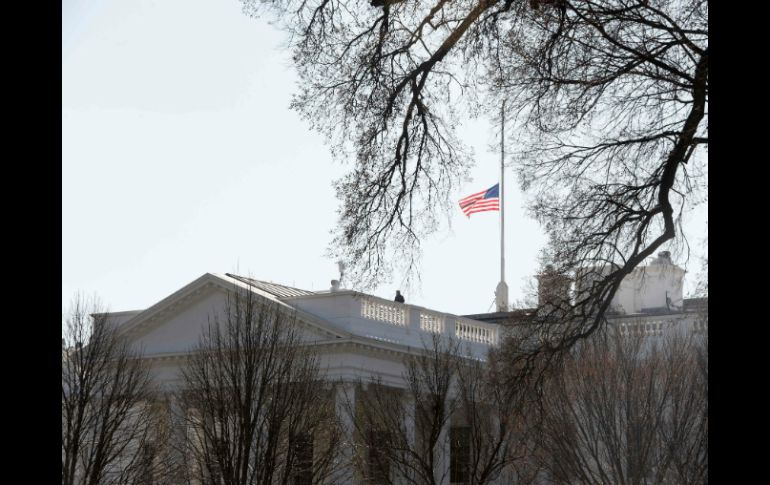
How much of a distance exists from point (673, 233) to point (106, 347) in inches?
1027

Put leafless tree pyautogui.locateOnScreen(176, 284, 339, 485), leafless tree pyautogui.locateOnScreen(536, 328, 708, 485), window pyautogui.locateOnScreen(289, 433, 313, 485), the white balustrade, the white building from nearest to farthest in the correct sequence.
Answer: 1. leafless tree pyautogui.locateOnScreen(536, 328, 708, 485)
2. leafless tree pyautogui.locateOnScreen(176, 284, 339, 485)
3. window pyautogui.locateOnScreen(289, 433, 313, 485)
4. the white building
5. the white balustrade

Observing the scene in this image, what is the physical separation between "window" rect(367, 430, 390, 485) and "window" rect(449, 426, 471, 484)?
2359mm

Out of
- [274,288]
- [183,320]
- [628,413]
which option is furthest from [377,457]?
[183,320]

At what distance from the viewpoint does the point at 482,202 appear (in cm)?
3662

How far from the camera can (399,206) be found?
1055cm

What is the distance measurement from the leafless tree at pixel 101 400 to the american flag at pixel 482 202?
36.5 ft

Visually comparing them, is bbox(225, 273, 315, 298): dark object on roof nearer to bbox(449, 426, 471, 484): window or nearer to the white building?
the white building

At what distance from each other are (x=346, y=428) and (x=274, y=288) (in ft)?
30.1

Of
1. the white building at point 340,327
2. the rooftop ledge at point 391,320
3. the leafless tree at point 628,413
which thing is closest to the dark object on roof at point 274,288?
the white building at point 340,327

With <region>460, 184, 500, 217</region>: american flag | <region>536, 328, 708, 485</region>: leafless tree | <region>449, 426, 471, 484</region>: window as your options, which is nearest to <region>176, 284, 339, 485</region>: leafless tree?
<region>449, 426, 471, 484</region>: window

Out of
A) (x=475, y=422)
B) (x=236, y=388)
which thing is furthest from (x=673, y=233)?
(x=475, y=422)

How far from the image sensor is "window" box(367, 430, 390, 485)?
3047 centimetres

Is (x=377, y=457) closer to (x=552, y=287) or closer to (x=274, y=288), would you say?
(x=274, y=288)
